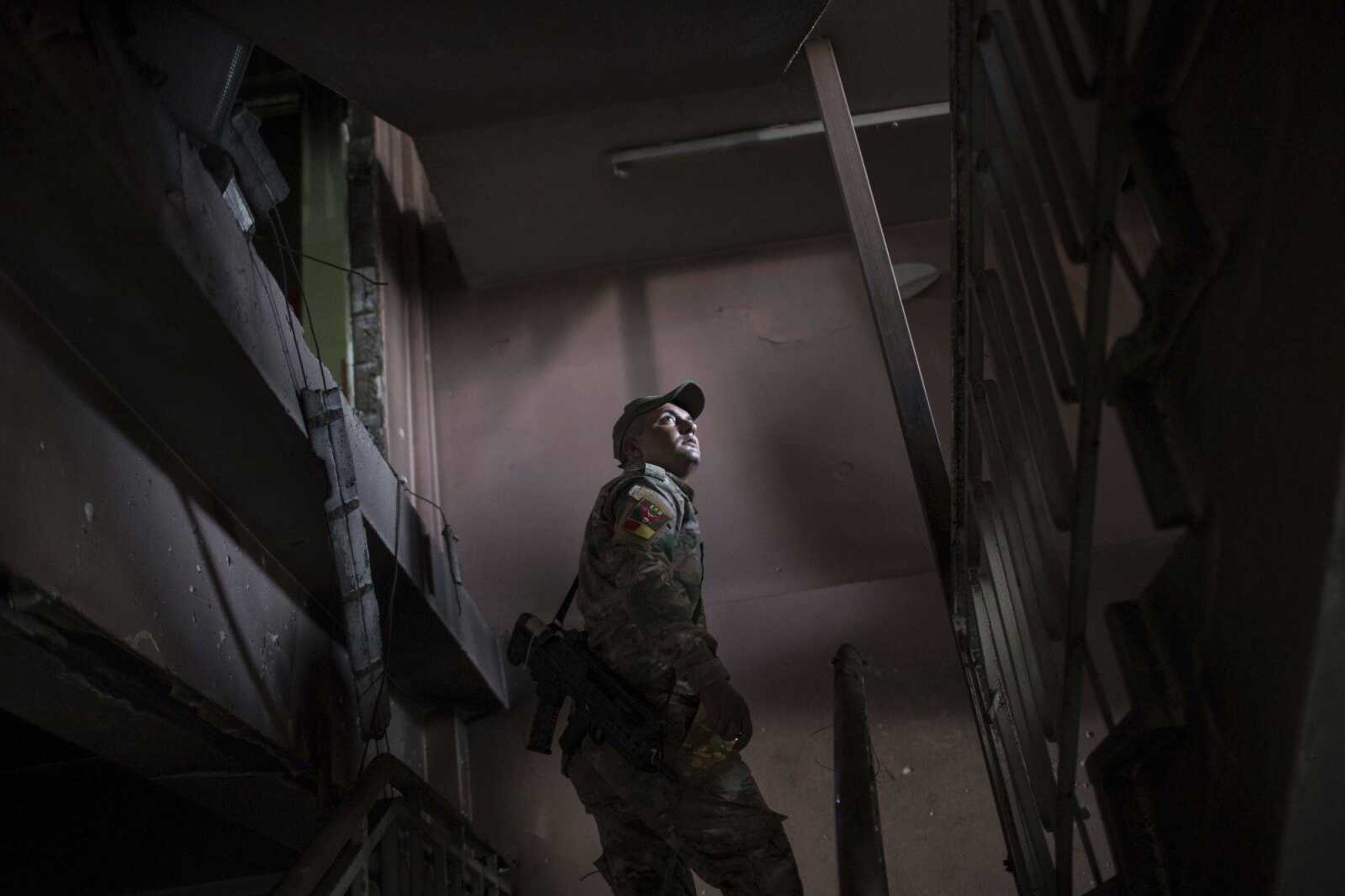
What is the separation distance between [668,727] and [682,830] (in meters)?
0.23

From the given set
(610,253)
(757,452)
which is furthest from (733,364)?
(610,253)

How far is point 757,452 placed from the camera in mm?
4160

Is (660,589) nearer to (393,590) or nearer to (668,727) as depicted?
(668,727)

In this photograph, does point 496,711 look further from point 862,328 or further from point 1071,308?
point 1071,308

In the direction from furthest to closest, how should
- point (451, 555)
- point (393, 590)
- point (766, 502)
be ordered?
point (766, 502), point (451, 555), point (393, 590)

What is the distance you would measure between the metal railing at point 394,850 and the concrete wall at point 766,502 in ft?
1.49

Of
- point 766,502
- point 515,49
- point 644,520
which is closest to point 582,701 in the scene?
point 644,520

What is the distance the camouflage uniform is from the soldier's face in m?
0.28

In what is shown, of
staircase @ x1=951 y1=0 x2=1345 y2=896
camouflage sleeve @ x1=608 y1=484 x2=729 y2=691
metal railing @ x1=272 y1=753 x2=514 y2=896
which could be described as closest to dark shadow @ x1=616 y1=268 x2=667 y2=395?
camouflage sleeve @ x1=608 y1=484 x2=729 y2=691

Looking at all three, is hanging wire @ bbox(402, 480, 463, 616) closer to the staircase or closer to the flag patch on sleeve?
the flag patch on sleeve

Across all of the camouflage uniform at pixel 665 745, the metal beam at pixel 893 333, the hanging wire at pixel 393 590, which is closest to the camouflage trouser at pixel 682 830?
the camouflage uniform at pixel 665 745

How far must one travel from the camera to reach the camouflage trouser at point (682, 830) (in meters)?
→ 2.39

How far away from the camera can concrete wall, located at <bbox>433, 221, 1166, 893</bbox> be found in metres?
3.44

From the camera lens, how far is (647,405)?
3.38 m
